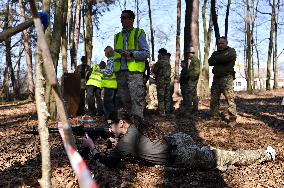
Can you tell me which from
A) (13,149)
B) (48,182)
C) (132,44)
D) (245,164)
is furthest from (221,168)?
(48,182)

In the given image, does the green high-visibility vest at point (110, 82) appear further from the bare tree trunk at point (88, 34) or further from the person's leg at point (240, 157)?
the bare tree trunk at point (88, 34)

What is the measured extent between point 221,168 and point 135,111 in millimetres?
1766

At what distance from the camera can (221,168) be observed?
17.0 feet

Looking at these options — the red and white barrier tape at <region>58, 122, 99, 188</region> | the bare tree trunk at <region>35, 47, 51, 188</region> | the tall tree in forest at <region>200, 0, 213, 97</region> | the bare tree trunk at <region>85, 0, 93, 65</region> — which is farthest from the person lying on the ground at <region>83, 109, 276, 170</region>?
the tall tree in forest at <region>200, 0, 213, 97</region>

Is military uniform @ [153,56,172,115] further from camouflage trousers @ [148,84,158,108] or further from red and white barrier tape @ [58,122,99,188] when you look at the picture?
red and white barrier tape @ [58,122,99,188]

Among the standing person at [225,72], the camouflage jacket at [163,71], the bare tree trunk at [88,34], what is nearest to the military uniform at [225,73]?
the standing person at [225,72]

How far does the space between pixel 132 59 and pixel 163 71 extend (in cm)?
411

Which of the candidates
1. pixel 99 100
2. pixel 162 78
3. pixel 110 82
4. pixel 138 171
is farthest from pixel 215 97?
pixel 138 171

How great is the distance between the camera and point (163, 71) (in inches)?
409

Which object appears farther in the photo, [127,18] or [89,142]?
[127,18]

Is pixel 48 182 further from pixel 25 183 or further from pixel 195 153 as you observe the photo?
pixel 195 153

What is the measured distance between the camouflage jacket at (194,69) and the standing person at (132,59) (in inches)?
157

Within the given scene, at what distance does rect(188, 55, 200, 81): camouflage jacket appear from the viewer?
10164mm

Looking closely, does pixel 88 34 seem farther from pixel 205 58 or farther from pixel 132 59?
pixel 132 59
